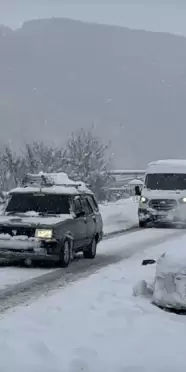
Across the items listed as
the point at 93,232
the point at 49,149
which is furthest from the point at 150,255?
the point at 49,149

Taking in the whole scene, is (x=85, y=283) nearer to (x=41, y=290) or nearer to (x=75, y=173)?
(x=41, y=290)

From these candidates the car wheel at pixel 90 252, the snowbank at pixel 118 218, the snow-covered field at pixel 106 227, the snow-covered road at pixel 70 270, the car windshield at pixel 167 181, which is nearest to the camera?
the snow-covered road at pixel 70 270

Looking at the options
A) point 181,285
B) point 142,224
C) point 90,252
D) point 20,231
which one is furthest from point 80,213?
point 142,224

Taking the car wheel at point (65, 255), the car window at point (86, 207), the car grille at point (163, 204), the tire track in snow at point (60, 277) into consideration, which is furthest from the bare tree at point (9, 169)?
the car wheel at point (65, 255)

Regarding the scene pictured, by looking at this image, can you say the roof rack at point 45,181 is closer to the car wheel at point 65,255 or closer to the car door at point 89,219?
the car door at point 89,219

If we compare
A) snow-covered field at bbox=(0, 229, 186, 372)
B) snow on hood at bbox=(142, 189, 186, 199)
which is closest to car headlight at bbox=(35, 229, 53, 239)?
snow-covered field at bbox=(0, 229, 186, 372)

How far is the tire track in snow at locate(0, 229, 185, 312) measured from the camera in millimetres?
9664

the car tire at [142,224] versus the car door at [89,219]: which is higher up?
the car door at [89,219]

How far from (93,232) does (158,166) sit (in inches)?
437

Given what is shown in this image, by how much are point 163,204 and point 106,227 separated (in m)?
2.43

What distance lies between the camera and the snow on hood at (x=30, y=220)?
12.8 m

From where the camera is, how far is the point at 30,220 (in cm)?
1304

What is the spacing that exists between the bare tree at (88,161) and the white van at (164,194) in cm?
3489

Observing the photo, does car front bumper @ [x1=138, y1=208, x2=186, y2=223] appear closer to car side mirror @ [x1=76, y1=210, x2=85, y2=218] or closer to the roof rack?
the roof rack
